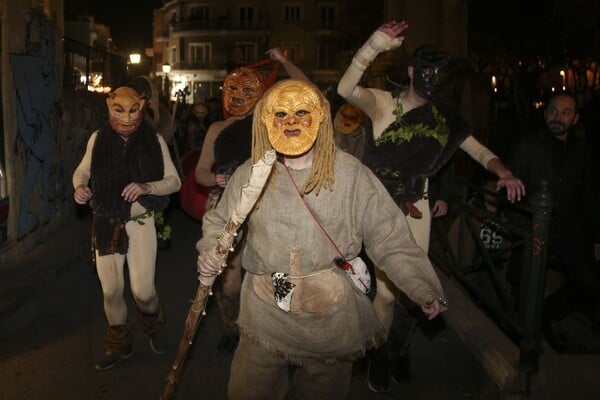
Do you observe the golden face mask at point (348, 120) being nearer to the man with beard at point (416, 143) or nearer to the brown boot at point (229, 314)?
the man with beard at point (416, 143)

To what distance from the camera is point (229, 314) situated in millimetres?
5504

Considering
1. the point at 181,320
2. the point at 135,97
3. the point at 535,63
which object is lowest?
the point at 181,320

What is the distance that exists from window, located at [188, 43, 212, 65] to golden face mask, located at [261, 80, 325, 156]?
68.6m

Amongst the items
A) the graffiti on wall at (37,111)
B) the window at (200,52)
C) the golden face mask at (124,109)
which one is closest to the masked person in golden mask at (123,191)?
the golden face mask at (124,109)

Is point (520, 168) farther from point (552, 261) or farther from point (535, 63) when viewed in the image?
point (535, 63)

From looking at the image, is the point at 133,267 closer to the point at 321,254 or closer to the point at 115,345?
the point at 115,345

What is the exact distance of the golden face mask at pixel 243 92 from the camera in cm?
526

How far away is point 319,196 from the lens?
3.31 m

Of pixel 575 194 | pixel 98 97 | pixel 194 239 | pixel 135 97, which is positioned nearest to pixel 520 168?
pixel 575 194

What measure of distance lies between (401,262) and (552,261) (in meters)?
2.90

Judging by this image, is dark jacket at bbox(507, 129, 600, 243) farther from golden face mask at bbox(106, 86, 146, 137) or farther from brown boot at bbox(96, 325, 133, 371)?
brown boot at bbox(96, 325, 133, 371)

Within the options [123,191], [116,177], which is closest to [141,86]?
[116,177]

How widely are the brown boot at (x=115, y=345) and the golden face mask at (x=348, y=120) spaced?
9.81 ft

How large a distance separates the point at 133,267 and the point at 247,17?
2549 inches
